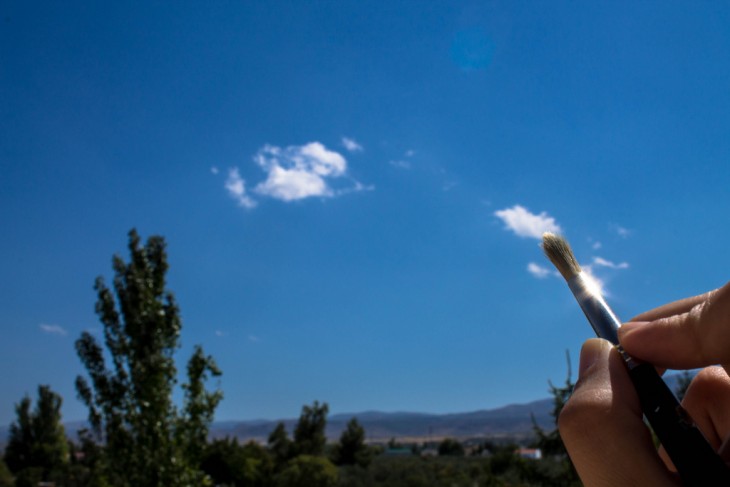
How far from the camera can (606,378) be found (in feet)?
3.53

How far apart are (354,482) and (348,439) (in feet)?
53.7

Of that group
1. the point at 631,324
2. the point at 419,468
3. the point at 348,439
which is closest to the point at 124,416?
the point at 631,324

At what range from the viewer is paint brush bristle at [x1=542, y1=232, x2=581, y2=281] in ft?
5.16

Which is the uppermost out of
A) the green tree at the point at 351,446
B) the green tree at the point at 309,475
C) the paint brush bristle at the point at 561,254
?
the paint brush bristle at the point at 561,254

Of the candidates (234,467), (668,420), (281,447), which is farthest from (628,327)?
(281,447)

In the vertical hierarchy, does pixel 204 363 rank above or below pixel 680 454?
above

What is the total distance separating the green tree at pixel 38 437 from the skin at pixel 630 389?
52.9 metres

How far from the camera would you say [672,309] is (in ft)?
3.98

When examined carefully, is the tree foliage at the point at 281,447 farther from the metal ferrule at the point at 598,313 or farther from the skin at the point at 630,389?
the skin at the point at 630,389

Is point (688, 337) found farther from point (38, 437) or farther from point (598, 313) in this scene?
point (38, 437)

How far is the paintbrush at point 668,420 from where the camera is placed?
95 cm

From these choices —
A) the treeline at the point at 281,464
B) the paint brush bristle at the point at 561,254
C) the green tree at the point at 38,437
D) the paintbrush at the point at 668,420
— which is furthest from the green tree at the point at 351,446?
the paintbrush at the point at 668,420

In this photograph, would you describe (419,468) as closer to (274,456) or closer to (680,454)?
(274,456)

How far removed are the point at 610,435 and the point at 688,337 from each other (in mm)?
216
